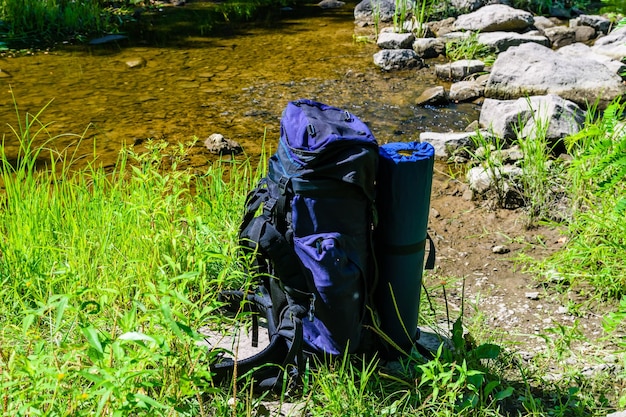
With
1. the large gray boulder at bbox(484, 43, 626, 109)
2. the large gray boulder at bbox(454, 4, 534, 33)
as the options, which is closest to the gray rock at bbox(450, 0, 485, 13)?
the large gray boulder at bbox(454, 4, 534, 33)

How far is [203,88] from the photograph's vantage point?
699 cm

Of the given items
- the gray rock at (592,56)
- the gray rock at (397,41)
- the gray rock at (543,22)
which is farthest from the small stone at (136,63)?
the gray rock at (543,22)

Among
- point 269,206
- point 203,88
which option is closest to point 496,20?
point 203,88

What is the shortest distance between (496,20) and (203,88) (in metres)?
3.90

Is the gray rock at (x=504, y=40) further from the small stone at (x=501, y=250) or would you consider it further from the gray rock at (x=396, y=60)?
the small stone at (x=501, y=250)

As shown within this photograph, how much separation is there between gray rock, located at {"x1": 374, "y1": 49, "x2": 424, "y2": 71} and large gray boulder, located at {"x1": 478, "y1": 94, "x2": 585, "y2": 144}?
85.7 inches

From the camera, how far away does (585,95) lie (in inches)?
233

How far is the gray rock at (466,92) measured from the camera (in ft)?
21.7

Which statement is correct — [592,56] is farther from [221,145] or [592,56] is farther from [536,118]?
[221,145]

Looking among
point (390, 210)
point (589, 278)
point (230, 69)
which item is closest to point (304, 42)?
point (230, 69)

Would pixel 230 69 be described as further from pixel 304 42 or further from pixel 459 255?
pixel 459 255

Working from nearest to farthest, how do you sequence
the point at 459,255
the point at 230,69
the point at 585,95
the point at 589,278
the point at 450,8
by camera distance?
1. the point at 589,278
2. the point at 459,255
3. the point at 585,95
4. the point at 230,69
5. the point at 450,8

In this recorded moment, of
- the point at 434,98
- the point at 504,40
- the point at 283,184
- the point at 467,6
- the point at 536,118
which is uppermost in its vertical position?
the point at 467,6

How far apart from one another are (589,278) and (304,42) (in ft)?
19.9
